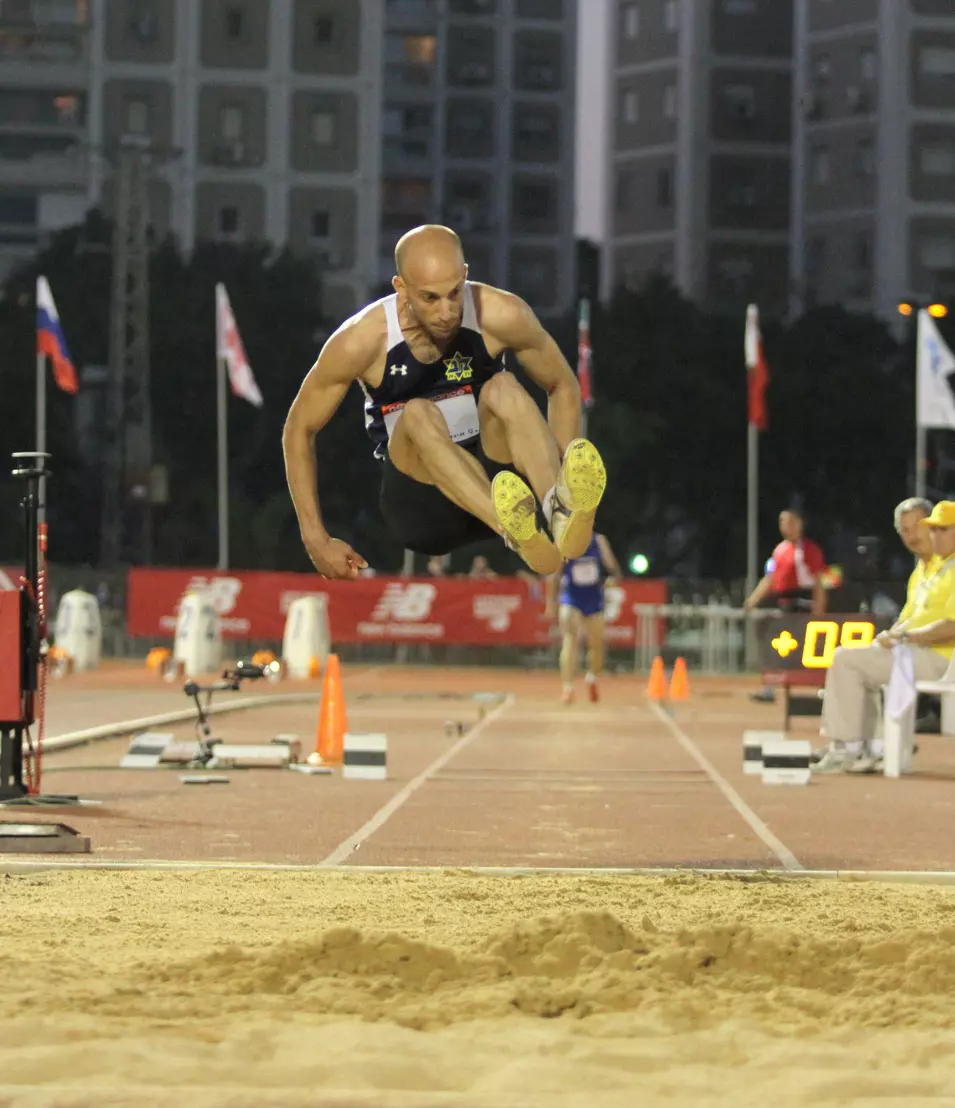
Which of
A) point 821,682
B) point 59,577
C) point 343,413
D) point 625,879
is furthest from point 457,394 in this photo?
point 343,413

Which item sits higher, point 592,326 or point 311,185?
point 311,185

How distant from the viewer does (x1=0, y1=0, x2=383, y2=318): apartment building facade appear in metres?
72.1

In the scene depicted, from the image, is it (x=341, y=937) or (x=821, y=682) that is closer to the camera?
(x=341, y=937)

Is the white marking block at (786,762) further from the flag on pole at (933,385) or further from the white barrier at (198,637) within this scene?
the flag on pole at (933,385)

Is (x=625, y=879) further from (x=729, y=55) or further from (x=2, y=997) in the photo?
(x=729, y=55)

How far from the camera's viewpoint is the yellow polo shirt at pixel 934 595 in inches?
534

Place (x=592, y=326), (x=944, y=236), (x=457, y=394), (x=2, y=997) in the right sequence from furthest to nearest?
(x=944, y=236) < (x=592, y=326) < (x=457, y=394) < (x=2, y=997)

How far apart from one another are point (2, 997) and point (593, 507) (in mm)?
2821

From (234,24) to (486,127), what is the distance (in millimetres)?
17924

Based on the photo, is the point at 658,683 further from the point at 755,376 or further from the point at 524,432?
the point at 524,432

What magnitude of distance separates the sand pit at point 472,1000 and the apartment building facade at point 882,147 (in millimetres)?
70616

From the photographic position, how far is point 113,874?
8781 mm

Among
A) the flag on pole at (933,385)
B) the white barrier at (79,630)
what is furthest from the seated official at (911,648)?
the white barrier at (79,630)

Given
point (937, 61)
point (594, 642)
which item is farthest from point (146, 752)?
point (937, 61)
